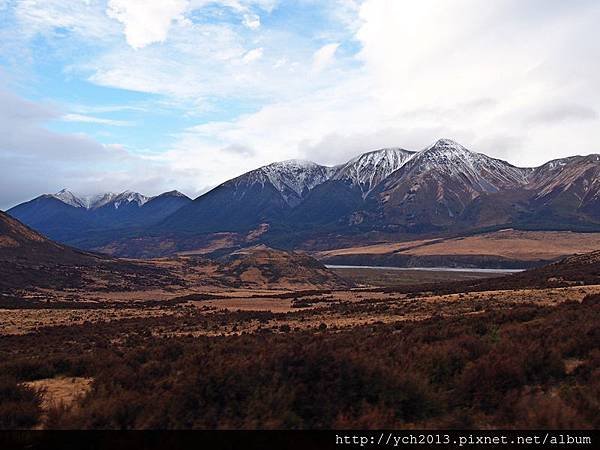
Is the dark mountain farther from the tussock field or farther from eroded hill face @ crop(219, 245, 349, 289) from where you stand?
the tussock field

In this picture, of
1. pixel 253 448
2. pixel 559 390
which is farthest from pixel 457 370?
pixel 253 448

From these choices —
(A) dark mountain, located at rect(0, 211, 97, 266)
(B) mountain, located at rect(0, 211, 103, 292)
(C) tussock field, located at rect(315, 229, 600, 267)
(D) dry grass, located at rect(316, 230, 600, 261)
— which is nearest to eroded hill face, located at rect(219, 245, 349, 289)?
(B) mountain, located at rect(0, 211, 103, 292)

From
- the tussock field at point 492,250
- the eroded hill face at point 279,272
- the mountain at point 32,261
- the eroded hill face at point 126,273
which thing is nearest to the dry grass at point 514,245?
the tussock field at point 492,250

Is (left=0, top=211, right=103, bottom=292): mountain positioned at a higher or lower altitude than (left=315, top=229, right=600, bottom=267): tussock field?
higher

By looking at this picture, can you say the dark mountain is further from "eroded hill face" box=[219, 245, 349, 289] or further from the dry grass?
the dry grass

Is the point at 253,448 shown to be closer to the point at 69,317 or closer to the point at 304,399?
the point at 304,399

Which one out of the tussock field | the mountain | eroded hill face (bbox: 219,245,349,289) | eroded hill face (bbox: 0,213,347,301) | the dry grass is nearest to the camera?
eroded hill face (bbox: 0,213,347,301)

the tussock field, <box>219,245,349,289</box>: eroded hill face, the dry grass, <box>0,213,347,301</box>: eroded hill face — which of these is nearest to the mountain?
<box>0,213,347,301</box>: eroded hill face

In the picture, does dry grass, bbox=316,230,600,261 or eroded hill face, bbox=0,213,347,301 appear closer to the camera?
eroded hill face, bbox=0,213,347,301

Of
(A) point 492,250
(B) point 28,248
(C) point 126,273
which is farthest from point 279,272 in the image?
(A) point 492,250

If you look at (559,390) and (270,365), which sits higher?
(270,365)

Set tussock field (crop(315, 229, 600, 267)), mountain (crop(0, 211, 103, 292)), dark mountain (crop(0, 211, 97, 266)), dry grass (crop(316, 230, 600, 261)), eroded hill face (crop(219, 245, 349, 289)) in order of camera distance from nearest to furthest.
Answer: mountain (crop(0, 211, 103, 292)) < dark mountain (crop(0, 211, 97, 266)) < eroded hill face (crop(219, 245, 349, 289)) < tussock field (crop(315, 229, 600, 267)) < dry grass (crop(316, 230, 600, 261))
